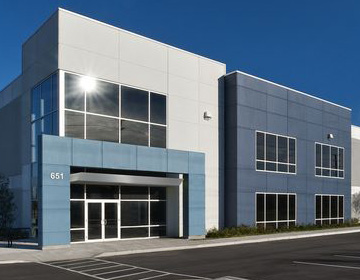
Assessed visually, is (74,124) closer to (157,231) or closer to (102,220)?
(102,220)

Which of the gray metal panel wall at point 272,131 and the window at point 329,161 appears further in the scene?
the window at point 329,161

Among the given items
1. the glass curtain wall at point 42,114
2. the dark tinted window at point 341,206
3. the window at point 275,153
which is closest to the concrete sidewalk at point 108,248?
the glass curtain wall at point 42,114

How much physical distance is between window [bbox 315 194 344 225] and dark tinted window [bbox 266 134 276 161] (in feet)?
20.8

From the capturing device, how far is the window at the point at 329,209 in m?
32.8

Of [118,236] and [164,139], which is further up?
[164,139]

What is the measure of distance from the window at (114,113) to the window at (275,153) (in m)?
7.48

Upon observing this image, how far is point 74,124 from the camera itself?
19891 millimetres

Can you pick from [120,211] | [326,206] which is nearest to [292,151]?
[326,206]

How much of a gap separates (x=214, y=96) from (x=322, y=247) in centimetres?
1091

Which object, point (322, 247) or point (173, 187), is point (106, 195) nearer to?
point (173, 187)

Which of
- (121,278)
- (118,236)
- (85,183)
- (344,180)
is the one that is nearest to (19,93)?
(85,183)

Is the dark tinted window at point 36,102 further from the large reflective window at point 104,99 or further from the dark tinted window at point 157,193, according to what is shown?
the dark tinted window at point 157,193

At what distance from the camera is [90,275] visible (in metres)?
12.4

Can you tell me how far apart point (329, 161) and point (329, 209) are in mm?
3721
